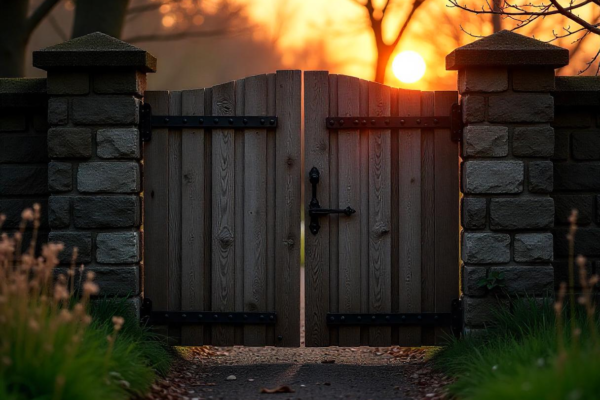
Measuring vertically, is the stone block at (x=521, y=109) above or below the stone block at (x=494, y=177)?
above

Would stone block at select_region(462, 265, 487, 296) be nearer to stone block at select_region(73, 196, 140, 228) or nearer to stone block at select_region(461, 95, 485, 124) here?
stone block at select_region(461, 95, 485, 124)

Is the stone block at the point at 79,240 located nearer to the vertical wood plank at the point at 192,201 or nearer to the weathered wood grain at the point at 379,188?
the vertical wood plank at the point at 192,201

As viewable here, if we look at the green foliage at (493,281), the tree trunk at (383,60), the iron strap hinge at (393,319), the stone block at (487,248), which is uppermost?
the tree trunk at (383,60)

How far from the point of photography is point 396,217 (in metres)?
5.51

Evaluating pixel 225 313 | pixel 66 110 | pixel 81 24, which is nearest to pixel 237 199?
pixel 225 313

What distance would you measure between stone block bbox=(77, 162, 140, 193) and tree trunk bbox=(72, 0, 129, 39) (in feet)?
15.3

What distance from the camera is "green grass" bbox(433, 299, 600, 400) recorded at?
3.22 metres

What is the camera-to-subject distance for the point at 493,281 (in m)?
5.19

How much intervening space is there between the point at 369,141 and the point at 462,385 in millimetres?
1917

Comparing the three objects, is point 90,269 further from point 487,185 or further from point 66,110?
point 487,185

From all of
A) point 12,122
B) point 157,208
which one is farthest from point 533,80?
point 12,122

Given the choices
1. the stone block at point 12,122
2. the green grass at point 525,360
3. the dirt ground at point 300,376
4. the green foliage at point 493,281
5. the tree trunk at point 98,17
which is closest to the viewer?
the green grass at point 525,360

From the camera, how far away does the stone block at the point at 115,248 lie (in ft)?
17.2

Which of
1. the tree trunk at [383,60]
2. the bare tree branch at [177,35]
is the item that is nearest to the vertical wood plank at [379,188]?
the tree trunk at [383,60]
